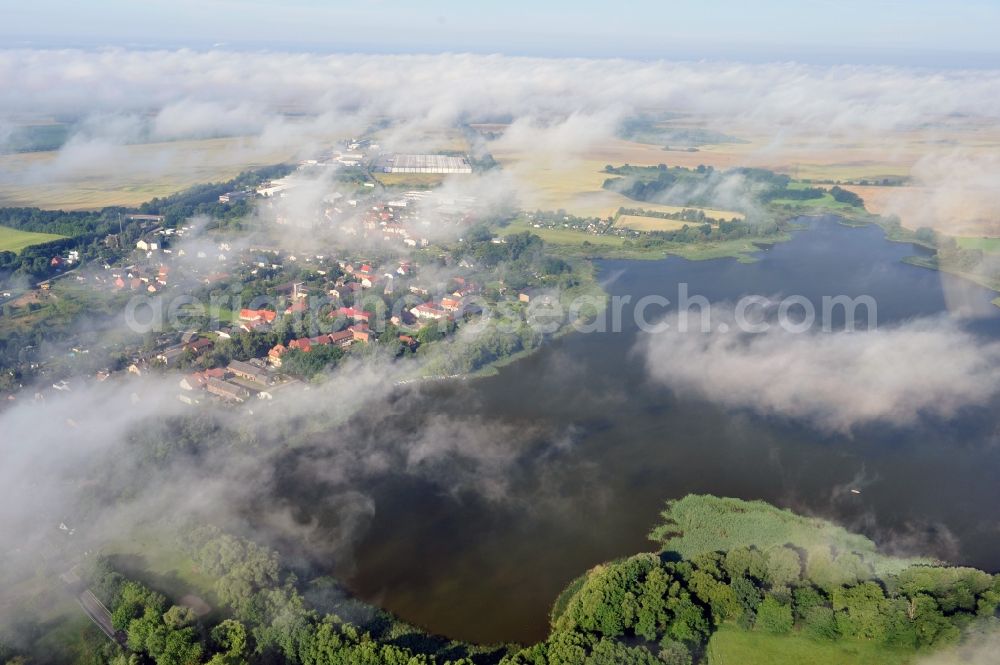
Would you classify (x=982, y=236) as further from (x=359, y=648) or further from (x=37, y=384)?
(x=37, y=384)

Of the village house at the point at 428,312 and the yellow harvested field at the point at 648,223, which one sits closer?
the village house at the point at 428,312

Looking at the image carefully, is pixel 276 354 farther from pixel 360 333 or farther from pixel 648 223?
pixel 648 223

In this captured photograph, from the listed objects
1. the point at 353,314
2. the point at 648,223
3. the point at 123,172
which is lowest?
the point at 353,314

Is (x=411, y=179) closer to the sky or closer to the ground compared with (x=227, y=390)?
closer to the sky

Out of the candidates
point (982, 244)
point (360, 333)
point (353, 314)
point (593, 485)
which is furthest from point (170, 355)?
point (982, 244)

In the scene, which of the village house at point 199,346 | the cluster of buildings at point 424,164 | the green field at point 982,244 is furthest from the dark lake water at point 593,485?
the cluster of buildings at point 424,164

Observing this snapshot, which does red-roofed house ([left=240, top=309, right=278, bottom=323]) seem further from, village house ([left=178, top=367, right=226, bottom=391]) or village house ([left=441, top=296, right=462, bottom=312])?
village house ([left=441, top=296, right=462, bottom=312])

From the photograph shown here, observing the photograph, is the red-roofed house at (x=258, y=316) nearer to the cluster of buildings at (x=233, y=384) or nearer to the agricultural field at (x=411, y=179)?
the cluster of buildings at (x=233, y=384)
